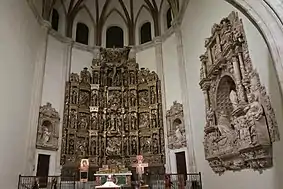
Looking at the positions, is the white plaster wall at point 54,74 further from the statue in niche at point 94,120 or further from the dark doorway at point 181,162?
the dark doorway at point 181,162

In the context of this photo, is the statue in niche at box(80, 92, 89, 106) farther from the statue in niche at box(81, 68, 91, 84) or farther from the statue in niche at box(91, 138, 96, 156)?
the statue in niche at box(91, 138, 96, 156)

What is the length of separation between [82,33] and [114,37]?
2.16 meters

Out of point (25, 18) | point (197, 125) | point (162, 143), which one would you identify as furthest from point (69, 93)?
point (197, 125)

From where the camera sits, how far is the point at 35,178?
35.2 feet

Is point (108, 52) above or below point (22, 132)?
above

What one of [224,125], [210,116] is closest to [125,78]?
[210,116]

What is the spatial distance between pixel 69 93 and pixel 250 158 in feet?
35.4

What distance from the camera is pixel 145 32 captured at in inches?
679

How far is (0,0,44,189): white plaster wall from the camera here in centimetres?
945

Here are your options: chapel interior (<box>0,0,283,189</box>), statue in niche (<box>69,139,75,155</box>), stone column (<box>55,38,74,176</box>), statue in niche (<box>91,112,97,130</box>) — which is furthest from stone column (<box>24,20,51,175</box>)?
statue in niche (<box>91,112,97,130</box>)

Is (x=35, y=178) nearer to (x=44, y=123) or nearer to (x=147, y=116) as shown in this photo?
(x=44, y=123)

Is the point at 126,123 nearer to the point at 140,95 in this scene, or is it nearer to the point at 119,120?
the point at 119,120

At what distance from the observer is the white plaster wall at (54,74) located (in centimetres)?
1381

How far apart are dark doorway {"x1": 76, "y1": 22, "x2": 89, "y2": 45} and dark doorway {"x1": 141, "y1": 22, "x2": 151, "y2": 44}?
3746 mm
